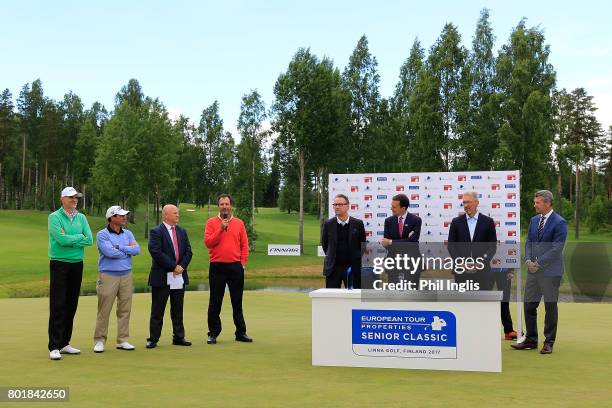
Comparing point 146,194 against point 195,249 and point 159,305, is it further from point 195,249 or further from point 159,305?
point 159,305

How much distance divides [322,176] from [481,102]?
39.1ft

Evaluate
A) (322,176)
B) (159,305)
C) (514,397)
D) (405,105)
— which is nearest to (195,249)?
(322,176)

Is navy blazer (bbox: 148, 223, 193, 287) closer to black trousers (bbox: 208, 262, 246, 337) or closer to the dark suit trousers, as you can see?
black trousers (bbox: 208, 262, 246, 337)

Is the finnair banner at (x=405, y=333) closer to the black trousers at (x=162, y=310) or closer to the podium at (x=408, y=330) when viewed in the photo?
the podium at (x=408, y=330)

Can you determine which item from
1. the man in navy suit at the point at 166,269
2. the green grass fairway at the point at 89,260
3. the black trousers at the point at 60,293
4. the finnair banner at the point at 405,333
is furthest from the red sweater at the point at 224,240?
the green grass fairway at the point at 89,260

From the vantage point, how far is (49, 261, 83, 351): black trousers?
27.7 ft

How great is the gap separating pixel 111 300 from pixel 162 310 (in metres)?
0.74

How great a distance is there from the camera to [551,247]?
8.97m

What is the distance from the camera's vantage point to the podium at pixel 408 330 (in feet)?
24.5

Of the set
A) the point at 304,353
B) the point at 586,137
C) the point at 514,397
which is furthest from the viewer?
the point at 586,137

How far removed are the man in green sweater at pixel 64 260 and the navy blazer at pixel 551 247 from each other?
18.2ft

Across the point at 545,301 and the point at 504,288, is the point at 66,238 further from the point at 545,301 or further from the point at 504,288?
the point at 545,301

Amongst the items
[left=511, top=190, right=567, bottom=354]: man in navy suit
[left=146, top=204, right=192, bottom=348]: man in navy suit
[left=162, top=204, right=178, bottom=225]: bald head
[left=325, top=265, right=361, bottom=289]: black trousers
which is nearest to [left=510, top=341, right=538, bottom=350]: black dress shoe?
[left=511, top=190, right=567, bottom=354]: man in navy suit

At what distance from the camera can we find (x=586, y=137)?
78.5 metres
